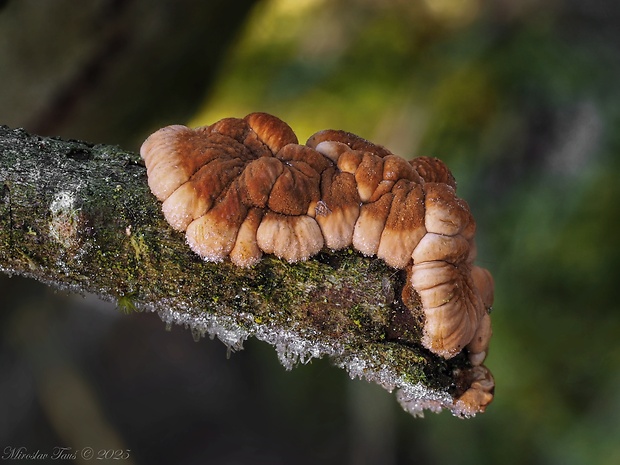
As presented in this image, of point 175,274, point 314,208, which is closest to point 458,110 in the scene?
point 314,208

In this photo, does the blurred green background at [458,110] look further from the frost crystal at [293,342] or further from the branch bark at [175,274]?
the frost crystal at [293,342]

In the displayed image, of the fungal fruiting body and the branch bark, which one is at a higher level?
the fungal fruiting body

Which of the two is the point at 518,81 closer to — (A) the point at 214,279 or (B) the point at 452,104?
(B) the point at 452,104

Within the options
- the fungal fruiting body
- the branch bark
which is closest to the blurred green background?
the branch bark

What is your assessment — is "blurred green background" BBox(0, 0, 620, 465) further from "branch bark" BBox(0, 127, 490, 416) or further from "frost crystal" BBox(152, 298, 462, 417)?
"frost crystal" BBox(152, 298, 462, 417)

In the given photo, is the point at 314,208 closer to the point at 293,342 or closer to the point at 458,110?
the point at 293,342
